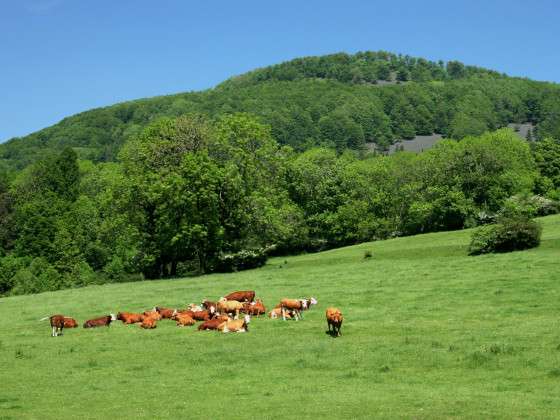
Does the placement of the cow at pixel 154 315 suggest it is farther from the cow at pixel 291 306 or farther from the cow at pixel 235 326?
the cow at pixel 291 306

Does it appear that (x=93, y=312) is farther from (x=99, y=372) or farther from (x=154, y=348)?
(x=99, y=372)

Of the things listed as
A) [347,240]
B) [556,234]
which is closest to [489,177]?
[347,240]

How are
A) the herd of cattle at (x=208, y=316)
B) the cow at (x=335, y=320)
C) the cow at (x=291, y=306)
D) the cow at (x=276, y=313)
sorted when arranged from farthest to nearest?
the cow at (x=276, y=313) → the cow at (x=291, y=306) → the herd of cattle at (x=208, y=316) → the cow at (x=335, y=320)

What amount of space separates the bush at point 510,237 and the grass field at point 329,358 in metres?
7.32

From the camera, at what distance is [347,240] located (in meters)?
89.6

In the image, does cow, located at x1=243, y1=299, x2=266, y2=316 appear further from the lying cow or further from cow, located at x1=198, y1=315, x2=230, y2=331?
cow, located at x1=198, y1=315, x2=230, y2=331

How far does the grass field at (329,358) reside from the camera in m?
16.7

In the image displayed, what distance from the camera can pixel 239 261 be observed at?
60375 millimetres

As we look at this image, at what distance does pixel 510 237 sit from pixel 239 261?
2411cm

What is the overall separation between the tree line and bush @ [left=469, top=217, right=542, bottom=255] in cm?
1876

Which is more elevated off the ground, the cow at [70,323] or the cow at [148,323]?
the cow at [70,323]

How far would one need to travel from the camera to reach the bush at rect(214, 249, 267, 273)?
5959 centimetres

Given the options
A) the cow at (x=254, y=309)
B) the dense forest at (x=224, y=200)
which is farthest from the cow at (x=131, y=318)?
the dense forest at (x=224, y=200)

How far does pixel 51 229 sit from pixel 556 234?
70391 millimetres
